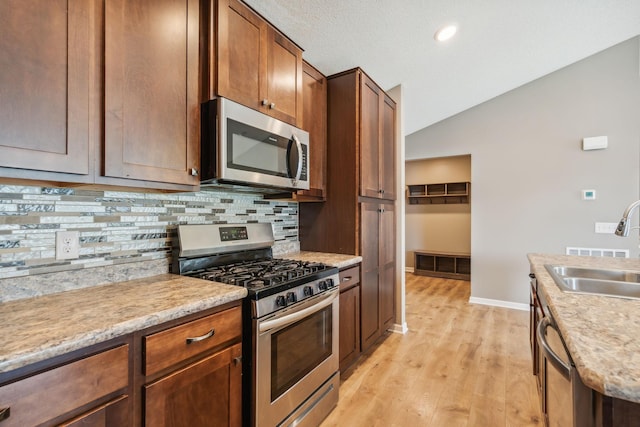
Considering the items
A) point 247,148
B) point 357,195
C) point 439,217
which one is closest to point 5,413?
point 247,148

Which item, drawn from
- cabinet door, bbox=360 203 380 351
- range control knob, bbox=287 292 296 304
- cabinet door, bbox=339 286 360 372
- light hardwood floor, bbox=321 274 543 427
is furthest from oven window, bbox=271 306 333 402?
cabinet door, bbox=360 203 380 351

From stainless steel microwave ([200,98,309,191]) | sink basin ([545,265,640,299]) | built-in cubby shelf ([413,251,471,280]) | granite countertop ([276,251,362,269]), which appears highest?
stainless steel microwave ([200,98,309,191])

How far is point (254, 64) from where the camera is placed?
1664 mm

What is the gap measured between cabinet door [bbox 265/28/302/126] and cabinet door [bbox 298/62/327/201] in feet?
0.79

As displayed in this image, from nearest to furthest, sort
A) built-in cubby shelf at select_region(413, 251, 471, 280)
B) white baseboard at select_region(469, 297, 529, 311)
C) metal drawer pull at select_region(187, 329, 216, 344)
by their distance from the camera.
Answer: metal drawer pull at select_region(187, 329, 216, 344)
white baseboard at select_region(469, 297, 529, 311)
built-in cubby shelf at select_region(413, 251, 471, 280)

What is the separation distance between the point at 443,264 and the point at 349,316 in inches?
157

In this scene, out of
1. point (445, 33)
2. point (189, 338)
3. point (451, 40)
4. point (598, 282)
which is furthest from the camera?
point (451, 40)

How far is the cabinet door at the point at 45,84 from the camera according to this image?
0.91 metres

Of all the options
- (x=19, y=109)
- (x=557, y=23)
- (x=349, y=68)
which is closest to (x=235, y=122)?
(x=19, y=109)

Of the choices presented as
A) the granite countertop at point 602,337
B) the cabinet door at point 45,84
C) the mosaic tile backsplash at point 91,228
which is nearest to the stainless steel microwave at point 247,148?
the mosaic tile backsplash at point 91,228

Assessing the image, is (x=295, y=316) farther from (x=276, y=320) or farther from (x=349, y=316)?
(x=349, y=316)

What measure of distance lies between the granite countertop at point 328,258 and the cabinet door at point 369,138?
517 millimetres

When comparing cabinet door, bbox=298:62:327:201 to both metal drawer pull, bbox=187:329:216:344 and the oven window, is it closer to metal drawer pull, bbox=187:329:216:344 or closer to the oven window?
the oven window

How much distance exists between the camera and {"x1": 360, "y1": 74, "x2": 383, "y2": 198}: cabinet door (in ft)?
7.82
